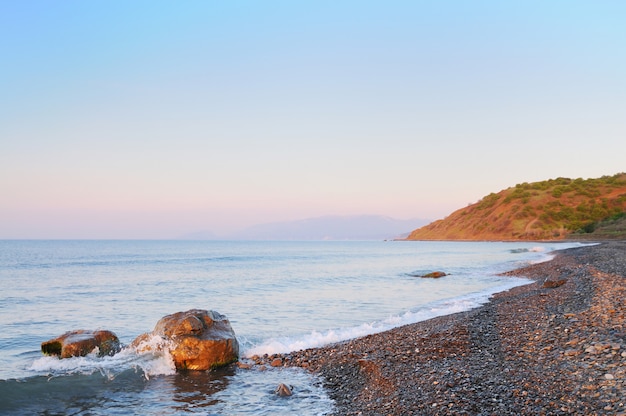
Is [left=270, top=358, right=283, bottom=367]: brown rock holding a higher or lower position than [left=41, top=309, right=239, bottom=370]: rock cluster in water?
lower

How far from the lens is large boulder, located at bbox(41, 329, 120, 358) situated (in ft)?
45.5

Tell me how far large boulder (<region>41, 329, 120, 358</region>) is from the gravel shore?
16.8ft

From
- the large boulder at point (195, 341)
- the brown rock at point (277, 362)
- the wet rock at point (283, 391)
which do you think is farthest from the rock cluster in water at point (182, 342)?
the wet rock at point (283, 391)

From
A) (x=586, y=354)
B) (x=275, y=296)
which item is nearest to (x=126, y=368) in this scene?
(x=586, y=354)

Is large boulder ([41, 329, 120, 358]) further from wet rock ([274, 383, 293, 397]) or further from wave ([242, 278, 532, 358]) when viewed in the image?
wet rock ([274, 383, 293, 397])

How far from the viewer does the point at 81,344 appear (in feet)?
46.0

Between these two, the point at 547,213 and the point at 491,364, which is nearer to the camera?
the point at 491,364

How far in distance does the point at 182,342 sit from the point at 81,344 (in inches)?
131

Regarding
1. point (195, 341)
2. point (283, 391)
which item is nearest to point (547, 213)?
point (195, 341)

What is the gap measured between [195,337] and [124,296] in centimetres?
1908

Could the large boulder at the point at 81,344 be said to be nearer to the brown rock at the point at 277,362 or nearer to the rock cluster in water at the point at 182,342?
→ the rock cluster in water at the point at 182,342

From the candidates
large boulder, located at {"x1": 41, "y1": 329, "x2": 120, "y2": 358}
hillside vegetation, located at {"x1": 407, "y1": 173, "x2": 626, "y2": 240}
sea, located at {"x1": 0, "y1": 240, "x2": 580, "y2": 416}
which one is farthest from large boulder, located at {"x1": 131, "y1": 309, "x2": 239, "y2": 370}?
hillside vegetation, located at {"x1": 407, "y1": 173, "x2": 626, "y2": 240}

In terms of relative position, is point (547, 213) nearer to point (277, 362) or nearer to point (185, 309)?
point (185, 309)

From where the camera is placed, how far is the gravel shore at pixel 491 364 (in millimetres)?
7971
